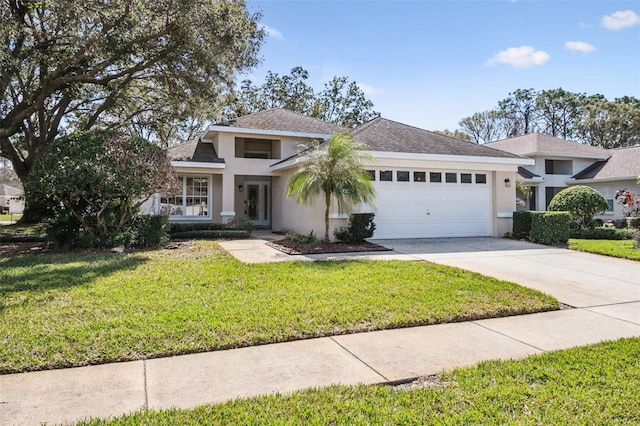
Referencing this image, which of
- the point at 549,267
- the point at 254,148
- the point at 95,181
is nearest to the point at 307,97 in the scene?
the point at 254,148

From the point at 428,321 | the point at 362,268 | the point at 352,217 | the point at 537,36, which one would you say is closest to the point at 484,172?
the point at 537,36

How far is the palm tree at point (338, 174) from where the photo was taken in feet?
38.9

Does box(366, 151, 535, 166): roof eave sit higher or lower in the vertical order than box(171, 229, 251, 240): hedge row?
higher

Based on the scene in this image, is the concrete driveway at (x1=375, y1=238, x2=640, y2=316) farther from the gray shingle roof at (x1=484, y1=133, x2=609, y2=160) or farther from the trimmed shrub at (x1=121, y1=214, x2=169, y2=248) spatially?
the gray shingle roof at (x1=484, y1=133, x2=609, y2=160)

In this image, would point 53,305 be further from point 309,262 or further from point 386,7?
point 386,7

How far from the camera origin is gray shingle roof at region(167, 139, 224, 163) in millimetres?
17188

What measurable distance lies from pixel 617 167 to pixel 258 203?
72.7 ft

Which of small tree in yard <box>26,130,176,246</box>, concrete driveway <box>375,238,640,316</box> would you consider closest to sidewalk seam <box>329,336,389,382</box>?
concrete driveway <box>375,238,640,316</box>

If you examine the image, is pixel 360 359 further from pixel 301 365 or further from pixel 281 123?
pixel 281 123

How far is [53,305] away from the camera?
18.7ft

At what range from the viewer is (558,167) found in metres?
28.2

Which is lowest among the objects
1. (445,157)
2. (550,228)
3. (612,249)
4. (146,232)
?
(612,249)

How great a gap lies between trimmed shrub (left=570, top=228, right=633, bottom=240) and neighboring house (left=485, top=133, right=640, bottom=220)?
838 centimetres

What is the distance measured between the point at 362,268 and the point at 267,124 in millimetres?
12129
